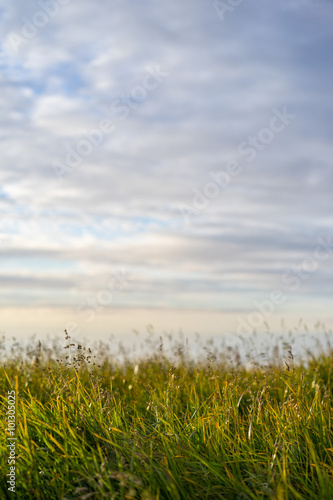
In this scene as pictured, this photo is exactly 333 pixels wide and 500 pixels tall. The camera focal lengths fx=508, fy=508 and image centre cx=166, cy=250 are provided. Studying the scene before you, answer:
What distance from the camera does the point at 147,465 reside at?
3.71 m

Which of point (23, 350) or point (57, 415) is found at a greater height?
point (23, 350)

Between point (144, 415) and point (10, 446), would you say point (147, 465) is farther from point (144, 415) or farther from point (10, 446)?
point (144, 415)

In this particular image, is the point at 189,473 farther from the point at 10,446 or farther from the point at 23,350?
the point at 23,350

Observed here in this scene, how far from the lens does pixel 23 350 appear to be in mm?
8492

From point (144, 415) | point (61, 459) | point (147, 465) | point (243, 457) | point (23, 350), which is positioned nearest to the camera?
point (147, 465)

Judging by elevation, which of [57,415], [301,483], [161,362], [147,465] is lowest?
[301,483]

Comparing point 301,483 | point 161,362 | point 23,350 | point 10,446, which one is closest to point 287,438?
point 301,483

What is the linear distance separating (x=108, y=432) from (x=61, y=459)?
1.40 ft

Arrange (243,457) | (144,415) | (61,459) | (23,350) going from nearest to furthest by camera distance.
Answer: (61,459) → (243,457) → (144,415) → (23,350)

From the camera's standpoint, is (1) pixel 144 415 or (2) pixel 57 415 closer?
(2) pixel 57 415

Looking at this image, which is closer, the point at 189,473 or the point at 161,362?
the point at 189,473

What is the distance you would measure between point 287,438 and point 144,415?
1.98 meters

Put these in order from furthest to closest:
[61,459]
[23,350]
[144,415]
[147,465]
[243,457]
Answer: [23,350] → [144,415] → [243,457] → [61,459] → [147,465]

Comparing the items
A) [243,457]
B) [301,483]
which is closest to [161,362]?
[243,457]
